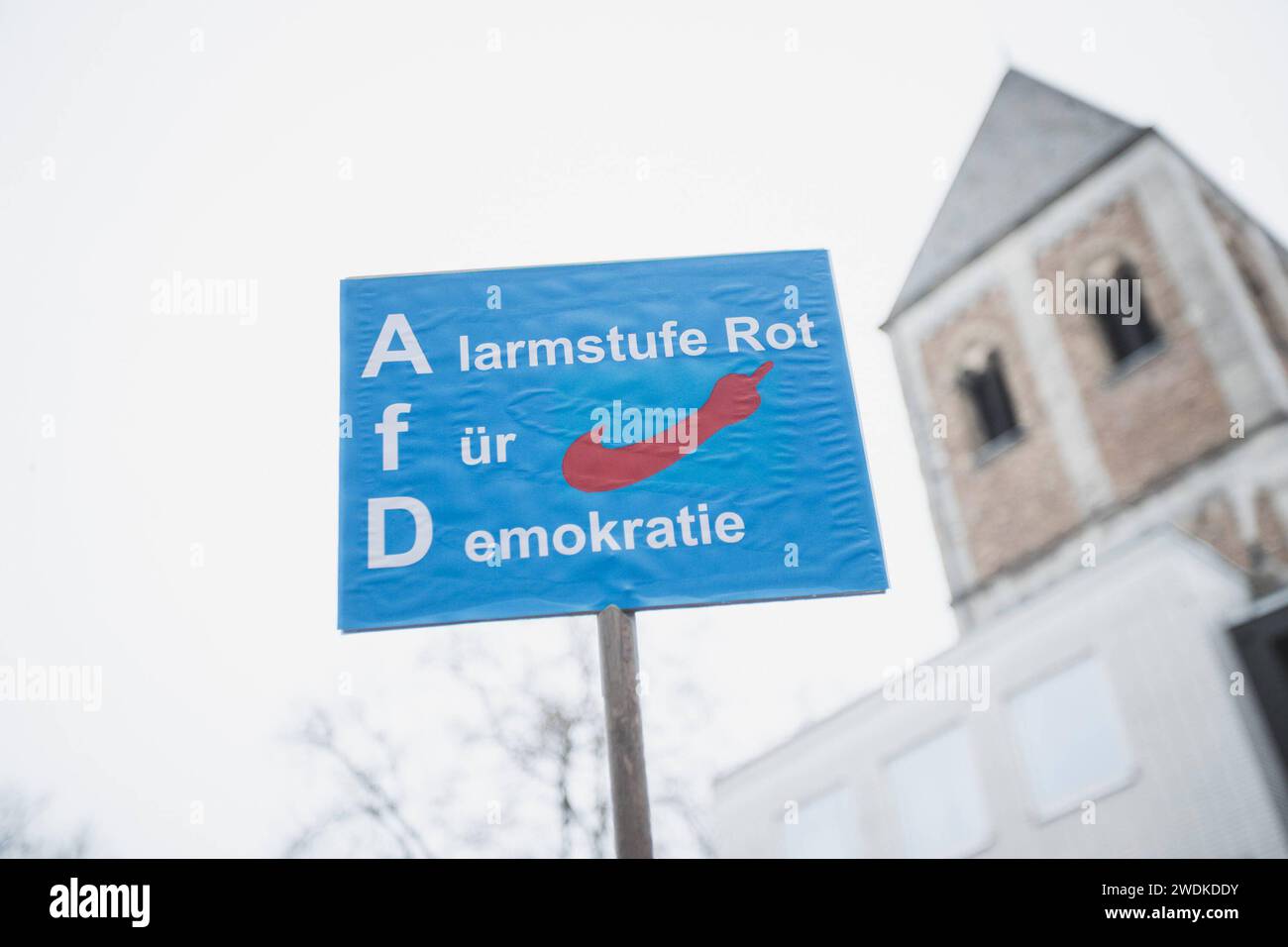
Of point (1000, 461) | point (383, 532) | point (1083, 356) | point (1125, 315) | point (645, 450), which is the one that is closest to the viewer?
point (383, 532)

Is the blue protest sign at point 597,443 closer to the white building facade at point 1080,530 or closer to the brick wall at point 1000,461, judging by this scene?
the white building facade at point 1080,530

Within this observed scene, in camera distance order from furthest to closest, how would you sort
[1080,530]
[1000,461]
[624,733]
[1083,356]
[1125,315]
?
1. [1000,461]
2. [1083,356]
3. [1125,315]
4. [1080,530]
5. [624,733]

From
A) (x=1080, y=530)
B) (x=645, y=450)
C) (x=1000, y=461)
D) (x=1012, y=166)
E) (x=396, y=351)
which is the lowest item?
(x=645, y=450)

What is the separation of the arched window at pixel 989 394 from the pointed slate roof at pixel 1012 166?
9.32ft

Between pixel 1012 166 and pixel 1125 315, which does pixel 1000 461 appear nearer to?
pixel 1125 315

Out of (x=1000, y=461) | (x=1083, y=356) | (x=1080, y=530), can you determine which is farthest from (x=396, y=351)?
(x=1083, y=356)

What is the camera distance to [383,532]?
187 inches

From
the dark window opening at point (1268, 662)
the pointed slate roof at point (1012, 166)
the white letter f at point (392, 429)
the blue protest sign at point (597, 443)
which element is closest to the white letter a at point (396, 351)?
the blue protest sign at point (597, 443)

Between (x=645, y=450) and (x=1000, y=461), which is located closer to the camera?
(x=645, y=450)

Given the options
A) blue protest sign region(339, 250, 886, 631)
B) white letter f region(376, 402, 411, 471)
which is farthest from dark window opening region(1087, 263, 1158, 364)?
white letter f region(376, 402, 411, 471)

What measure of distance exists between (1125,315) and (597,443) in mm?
26500
